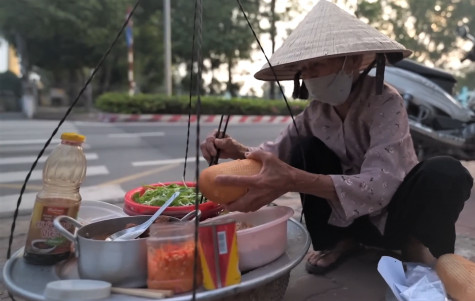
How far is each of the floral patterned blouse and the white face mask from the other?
82mm

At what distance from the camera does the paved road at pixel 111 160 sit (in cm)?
360

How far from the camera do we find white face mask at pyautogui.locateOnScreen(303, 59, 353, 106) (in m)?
1.54

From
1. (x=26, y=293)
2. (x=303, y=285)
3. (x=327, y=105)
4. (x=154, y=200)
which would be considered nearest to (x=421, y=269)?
(x=303, y=285)

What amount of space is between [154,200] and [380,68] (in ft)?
3.18

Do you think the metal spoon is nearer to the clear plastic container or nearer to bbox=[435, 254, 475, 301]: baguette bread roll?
the clear plastic container

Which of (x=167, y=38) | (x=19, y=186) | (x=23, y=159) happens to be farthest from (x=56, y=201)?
(x=167, y=38)

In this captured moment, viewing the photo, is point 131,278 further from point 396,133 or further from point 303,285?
point 396,133

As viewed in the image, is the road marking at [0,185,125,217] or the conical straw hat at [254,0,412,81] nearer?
the conical straw hat at [254,0,412,81]

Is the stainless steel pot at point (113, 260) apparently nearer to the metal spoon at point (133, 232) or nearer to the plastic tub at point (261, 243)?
the metal spoon at point (133, 232)

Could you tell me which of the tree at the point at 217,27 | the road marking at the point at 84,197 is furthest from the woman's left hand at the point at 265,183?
the tree at the point at 217,27

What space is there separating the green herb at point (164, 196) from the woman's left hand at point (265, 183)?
1.04 feet

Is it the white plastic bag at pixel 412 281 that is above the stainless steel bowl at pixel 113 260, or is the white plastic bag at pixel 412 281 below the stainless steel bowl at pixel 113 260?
below

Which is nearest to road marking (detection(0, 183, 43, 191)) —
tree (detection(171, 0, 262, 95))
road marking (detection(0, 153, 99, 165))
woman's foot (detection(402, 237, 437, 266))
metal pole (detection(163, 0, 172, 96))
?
road marking (detection(0, 153, 99, 165))

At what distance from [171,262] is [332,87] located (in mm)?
908
